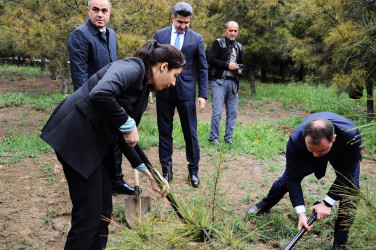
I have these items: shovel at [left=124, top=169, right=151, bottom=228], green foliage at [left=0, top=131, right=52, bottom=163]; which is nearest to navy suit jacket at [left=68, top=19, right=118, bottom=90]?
shovel at [left=124, top=169, right=151, bottom=228]

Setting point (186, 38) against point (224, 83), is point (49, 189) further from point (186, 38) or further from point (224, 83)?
point (224, 83)

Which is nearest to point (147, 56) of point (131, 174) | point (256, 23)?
point (131, 174)

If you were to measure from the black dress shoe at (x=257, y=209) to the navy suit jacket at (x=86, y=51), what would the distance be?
79.2 inches

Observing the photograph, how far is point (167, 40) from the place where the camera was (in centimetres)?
393

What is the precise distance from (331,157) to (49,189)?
2856 millimetres

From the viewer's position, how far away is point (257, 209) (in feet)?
11.4

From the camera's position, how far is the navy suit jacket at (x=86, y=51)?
3342 millimetres

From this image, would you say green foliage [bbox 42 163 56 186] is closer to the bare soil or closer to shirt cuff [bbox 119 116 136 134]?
the bare soil

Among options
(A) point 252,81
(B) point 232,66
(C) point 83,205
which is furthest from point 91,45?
(A) point 252,81

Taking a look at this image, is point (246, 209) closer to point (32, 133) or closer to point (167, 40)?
point (167, 40)

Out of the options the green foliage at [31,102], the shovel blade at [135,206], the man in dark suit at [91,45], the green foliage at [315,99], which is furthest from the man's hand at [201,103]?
the green foliage at [315,99]

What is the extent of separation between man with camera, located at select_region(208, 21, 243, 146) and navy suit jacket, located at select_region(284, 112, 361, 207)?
2.73 metres

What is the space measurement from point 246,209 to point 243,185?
0.59 meters

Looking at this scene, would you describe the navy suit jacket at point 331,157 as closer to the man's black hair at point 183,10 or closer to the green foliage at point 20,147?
the man's black hair at point 183,10
